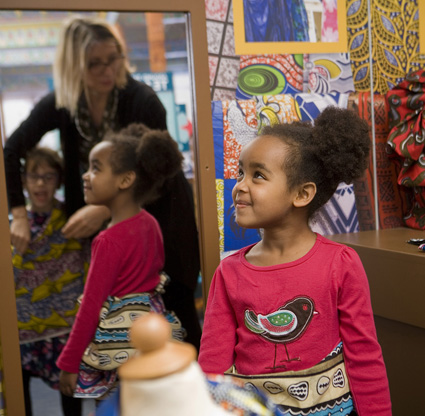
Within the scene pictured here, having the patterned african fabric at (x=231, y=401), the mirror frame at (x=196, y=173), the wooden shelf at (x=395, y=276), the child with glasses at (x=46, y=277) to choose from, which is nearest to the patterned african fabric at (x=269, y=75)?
the mirror frame at (x=196, y=173)

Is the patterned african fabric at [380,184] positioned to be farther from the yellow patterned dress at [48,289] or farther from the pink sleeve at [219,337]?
the yellow patterned dress at [48,289]

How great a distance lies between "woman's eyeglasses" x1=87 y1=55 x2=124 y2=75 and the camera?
5.22ft

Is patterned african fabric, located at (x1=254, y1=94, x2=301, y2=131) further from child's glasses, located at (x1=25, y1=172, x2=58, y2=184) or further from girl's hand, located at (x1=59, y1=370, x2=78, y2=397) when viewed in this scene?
girl's hand, located at (x1=59, y1=370, x2=78, y2=397)

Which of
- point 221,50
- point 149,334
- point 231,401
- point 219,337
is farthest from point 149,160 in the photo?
point 149,334

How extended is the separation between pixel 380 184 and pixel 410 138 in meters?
0.19

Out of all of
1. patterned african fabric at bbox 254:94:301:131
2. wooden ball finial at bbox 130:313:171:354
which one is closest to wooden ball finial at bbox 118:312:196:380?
wooden ball finial at bbox 130:313:171:354

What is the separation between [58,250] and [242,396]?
1155 millimetres

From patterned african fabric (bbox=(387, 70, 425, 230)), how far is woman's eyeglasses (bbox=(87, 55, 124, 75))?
2.73 ft

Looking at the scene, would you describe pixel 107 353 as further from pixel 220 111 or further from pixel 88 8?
pixel 88 8

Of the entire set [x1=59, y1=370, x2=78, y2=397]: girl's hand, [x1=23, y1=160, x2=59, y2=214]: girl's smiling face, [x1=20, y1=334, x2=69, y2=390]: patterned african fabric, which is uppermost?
[x1=23, y1=160, x2=59, y2=214]: girl's smiling face

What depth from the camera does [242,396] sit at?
0.61 metres

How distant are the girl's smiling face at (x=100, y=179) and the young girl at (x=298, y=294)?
1.62ft

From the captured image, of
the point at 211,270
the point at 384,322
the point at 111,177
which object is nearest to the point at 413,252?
the point at 384,322

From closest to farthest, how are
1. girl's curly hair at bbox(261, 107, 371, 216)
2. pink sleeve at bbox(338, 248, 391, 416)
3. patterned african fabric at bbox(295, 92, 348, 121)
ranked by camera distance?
1. pink sleeve at bbox(338, 248, 391, 416)
2. girl's curly hair at bbox(261, 107, 371, 216)
3. patterned african fabric at bbox(295, 92, 348, 121)
